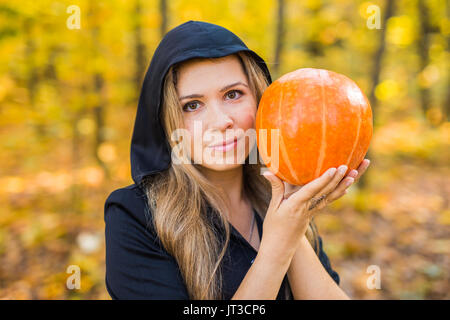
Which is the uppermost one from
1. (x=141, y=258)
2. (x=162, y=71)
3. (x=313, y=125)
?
(x=162, y=71)

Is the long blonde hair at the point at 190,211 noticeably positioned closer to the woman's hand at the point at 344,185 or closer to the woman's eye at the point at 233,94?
the woman's eye at the point at 233,94

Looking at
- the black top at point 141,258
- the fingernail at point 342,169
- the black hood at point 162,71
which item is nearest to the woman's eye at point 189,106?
the black hood at point 162,71

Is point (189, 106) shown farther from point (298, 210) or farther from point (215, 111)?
point (298, 210)

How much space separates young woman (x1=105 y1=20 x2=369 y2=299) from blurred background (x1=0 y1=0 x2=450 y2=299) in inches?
108

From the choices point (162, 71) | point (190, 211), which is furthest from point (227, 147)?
point (162, 71)

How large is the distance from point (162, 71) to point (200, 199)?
72 cm

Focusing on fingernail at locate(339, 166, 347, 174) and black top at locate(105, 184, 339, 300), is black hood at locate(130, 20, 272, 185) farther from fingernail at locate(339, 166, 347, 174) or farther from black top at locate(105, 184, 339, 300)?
fingernail at locate(339, 166, 347, 174)

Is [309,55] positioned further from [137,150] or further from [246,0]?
[137,150]

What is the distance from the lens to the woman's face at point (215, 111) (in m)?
1.70

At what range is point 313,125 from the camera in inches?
61.0

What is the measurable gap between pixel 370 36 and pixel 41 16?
20.7 feet

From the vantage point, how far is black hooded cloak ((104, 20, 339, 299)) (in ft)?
5.29

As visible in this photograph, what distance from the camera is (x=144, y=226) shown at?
1762mm
